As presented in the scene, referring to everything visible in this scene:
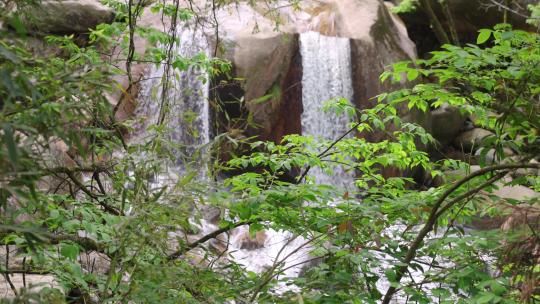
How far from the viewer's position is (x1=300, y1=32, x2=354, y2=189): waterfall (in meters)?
11.3

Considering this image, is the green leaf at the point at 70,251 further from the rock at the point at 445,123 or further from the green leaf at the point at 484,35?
the rock at the point at 445,123

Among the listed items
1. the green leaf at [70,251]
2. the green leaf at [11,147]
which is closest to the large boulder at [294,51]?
the green leaf at [70,251]

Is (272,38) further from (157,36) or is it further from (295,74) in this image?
(157,36)

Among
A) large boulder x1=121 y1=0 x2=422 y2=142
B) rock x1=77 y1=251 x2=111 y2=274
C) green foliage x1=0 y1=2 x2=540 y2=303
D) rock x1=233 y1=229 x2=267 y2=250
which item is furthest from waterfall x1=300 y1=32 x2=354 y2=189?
green foliage x1=0 y1=2 x2=540 y2=303

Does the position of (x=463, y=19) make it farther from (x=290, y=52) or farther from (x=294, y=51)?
(x=290, y=52)

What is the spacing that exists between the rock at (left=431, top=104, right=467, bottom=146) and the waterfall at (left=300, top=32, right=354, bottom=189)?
2.78 metres

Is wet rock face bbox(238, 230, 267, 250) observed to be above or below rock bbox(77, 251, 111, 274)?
below

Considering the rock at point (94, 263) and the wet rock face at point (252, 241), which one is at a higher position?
the rock at point (94, 263)

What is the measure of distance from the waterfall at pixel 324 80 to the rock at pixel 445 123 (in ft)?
9.12

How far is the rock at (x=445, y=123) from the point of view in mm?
13211

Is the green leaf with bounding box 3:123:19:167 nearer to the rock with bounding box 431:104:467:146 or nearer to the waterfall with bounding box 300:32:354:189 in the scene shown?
the waterfall with bounding box 300:32:354:189

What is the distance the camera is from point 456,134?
44.9 ft

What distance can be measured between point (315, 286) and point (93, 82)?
1354mm

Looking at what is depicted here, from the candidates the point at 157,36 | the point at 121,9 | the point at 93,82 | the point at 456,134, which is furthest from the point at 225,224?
the point at 456,134
